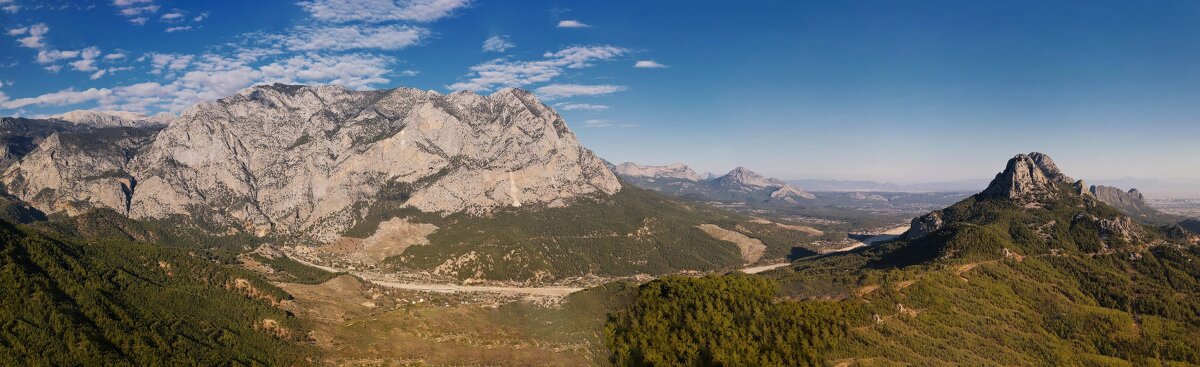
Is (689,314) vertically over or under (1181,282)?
over

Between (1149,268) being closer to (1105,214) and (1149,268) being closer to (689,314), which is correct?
(1105,214)

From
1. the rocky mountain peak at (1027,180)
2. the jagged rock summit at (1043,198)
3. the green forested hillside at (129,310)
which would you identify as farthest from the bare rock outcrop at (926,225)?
the green forested hillside at (129,310)

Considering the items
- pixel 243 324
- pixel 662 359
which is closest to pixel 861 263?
pixel 662 359

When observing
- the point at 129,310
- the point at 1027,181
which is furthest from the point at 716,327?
the point at 1027,181

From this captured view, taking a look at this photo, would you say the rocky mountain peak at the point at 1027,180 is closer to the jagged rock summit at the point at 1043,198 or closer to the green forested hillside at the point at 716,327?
the jagged rock summit at the point at 1043,198

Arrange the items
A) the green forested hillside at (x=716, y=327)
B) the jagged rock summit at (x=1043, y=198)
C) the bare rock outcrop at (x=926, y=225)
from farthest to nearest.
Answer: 1. the bare rock outcrop at (x=926, y=225)
2. the jagged rock summit at (x=1043, y=198)
3. the green forested hillside at (x=716, y=327)

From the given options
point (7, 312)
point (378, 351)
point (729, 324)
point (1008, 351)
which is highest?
point (729, 324)
